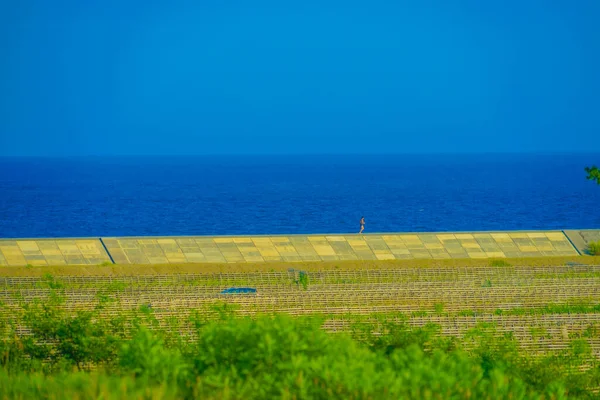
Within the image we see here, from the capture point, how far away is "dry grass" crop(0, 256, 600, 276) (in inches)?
1123

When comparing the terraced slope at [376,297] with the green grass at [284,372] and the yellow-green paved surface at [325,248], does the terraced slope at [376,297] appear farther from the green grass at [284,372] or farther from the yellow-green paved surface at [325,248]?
the yellow-green paved surface at [325,248]

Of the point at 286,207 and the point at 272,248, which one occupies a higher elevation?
the point at 286,207

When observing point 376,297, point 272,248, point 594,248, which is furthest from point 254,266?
point 594,248

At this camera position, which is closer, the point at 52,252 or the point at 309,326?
the point at 309,326

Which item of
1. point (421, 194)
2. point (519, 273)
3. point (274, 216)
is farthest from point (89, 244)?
point (421, 194)

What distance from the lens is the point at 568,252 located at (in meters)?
33.4

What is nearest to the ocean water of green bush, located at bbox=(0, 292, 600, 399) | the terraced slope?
the terraced slope

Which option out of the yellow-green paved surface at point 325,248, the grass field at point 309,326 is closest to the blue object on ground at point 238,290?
the grass field at point 309,326

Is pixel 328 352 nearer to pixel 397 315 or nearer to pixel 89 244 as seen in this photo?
pixel 397 315

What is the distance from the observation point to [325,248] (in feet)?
104

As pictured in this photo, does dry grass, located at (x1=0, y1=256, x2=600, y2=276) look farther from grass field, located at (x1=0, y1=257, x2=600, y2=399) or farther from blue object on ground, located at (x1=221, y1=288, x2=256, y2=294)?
blue object on ground, located at (x1=221, y1=288, x2=256, y2=294)

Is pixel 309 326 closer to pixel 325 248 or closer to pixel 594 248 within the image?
pixel 325 248

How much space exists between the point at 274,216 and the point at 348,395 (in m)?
75.0

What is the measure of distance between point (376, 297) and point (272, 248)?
31.0 feet
